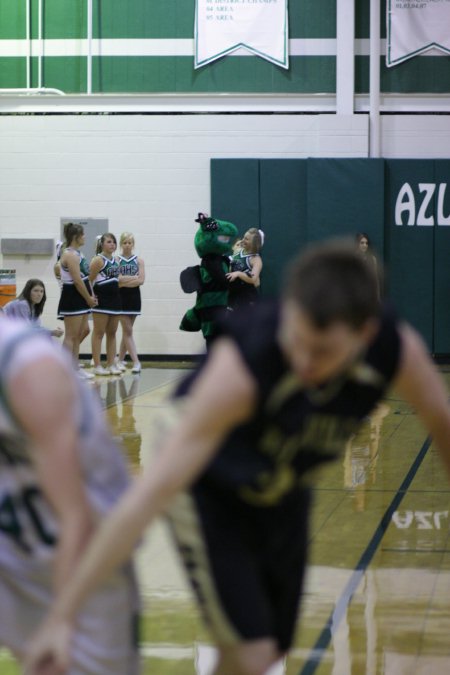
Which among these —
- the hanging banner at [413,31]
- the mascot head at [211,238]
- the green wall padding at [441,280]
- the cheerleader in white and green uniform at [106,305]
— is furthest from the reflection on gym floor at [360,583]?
the hanging banner at [413,31]

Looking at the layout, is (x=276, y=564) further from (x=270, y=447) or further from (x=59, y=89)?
(x=59, y=89)

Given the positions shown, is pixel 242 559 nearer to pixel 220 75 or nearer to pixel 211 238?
pixel 211 238

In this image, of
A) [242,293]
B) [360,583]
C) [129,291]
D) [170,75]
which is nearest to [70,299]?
[129,291]

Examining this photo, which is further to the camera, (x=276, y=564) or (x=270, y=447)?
(x=276, y=564)

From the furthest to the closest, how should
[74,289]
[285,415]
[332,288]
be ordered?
[74,289], [285,415], [332,288]

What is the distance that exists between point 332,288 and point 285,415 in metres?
0.31

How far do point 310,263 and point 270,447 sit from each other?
0.39 meters

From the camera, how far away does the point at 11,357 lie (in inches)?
67.9

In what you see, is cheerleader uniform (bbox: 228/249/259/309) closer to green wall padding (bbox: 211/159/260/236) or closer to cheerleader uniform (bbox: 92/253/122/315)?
cheerleader uniform (bbox: 92/253/122/315)

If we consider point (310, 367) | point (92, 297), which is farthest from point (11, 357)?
point (92, 297)

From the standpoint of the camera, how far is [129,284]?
11828mm

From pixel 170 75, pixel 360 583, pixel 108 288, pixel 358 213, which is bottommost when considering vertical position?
pixel 360 583

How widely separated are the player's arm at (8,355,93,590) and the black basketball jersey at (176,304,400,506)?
297 millimetres

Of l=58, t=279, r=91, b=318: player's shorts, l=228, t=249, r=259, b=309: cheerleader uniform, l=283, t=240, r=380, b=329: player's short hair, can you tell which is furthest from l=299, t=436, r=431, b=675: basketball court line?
l=58, t=279, r=91, b=318: player's shorts
